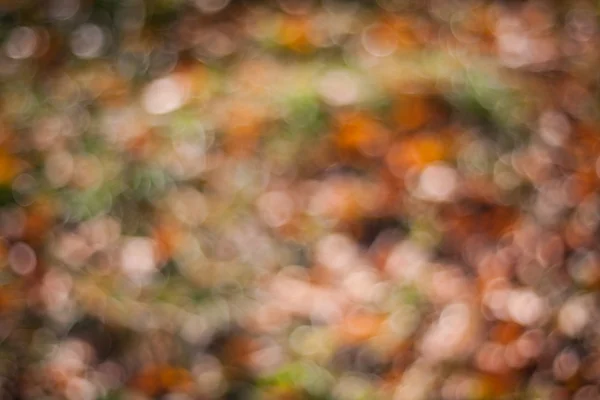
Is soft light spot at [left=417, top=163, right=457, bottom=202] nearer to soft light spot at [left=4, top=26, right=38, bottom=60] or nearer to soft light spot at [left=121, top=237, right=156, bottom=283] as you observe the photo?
soft light spot at [left=121, top=237, right=156, bottom=283]

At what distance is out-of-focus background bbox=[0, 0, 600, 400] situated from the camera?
4.91 ft


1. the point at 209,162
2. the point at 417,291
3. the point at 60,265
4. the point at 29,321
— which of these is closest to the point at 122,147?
the point at 209,162

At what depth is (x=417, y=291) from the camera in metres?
1.61

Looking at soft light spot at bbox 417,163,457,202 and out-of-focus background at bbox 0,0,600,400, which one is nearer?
out-of-focus background at bbox 0,0,600,400

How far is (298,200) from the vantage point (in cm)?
184

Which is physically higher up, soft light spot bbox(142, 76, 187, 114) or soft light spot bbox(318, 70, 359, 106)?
soft light spot bbox(318, 70, 359, 106)

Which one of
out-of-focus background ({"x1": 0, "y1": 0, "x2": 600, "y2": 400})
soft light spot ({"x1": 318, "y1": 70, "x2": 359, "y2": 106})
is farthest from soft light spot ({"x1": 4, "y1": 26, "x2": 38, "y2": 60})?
soft light spot ({"x1": 318, "y1": 70, "x2": 359, "y2": 106})

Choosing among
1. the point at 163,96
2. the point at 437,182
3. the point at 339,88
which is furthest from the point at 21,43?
the point at 437,182

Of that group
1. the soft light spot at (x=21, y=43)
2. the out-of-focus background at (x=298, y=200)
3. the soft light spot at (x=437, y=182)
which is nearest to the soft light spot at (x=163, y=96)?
the out-of-focus background at (x=298, y=200)

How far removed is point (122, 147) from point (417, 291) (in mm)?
1042

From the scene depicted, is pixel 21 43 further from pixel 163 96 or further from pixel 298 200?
pixel 298 200

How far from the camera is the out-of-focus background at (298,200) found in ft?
4.91

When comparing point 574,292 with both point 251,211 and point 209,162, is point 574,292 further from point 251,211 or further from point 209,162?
point 209,162

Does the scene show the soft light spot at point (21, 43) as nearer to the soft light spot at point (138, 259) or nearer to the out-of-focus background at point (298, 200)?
the out-of-focus background at point (298, 200)
